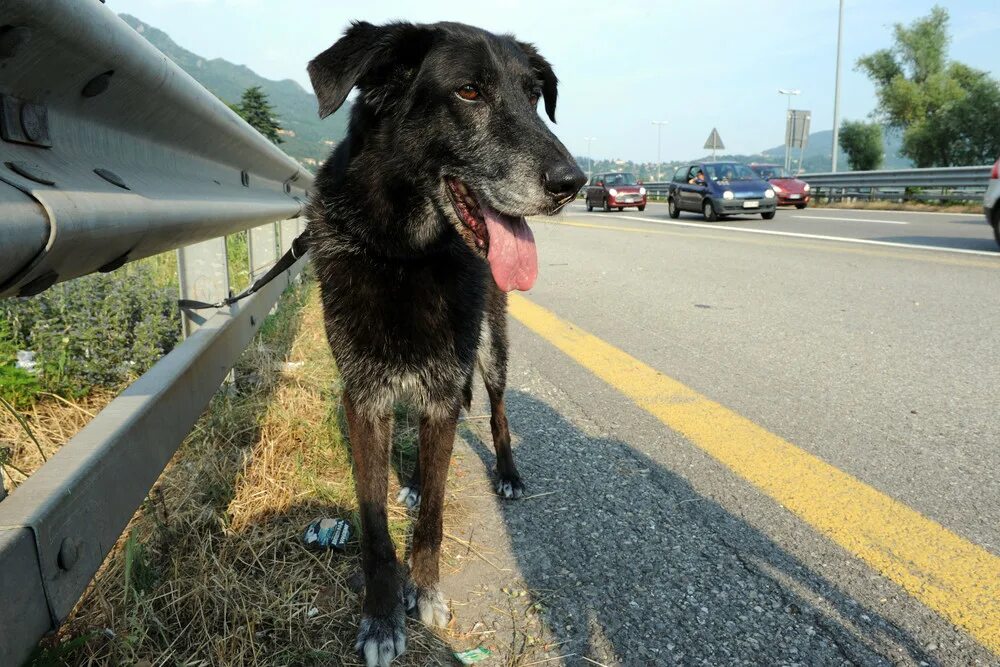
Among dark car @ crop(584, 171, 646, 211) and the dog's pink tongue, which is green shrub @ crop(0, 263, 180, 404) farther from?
dark car @ crop(584, 171, 646, 211)

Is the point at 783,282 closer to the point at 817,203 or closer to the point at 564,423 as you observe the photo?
the point at 564,423

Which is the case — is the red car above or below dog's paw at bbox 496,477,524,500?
above

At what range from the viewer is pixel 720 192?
17.3 metres

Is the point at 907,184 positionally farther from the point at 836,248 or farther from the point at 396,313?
the point at 396,313

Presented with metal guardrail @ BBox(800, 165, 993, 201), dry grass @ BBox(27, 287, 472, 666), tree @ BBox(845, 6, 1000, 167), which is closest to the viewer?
dry grass @ BBox(27, 287, 472, 666)

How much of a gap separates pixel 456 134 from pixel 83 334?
168 cm

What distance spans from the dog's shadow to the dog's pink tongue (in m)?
0.78

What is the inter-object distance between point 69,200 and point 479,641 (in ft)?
4.19

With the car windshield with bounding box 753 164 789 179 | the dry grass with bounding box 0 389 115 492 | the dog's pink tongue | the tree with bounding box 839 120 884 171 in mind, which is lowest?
the dry grass with bounding box 0 389 115 492

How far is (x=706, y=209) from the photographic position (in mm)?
17875

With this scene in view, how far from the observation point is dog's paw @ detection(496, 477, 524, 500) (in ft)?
8.02

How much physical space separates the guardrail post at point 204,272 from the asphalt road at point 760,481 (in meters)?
1.24

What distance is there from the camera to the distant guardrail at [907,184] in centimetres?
1936

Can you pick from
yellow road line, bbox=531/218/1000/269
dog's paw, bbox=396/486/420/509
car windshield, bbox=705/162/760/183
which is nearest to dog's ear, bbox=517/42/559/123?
dog's paw, bbox=396/486/420/509
